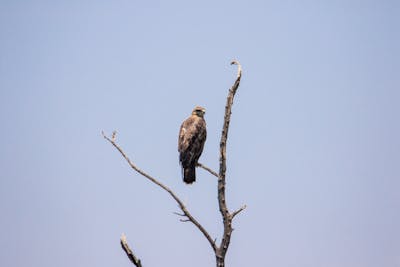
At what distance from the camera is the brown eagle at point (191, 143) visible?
37.7 feet

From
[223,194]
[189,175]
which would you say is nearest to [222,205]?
[223,194]

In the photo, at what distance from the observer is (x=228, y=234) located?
8.30 meters

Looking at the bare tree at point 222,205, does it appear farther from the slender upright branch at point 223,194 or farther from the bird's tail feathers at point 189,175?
the bird's tail feathers at point 189,175

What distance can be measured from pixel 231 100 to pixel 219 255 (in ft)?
7.72

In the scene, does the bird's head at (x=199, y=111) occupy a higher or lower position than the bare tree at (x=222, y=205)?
higher

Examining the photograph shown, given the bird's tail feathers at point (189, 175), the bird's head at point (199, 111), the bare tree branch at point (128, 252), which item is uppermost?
the bird's head at point (199, 111)

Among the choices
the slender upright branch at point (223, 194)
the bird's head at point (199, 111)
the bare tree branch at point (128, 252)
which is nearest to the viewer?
the bare tree branch at point (128, 252)

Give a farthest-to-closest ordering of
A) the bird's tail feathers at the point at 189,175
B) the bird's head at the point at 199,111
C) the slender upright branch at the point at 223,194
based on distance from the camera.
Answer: the bird's head at the point at 199,111 < the bird's tail feathers at the point at 189,175 < the slender upright branch at the point at 223,194

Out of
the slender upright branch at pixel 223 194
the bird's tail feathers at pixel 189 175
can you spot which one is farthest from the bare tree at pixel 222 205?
the bird's tail feathers at pixel 189 175

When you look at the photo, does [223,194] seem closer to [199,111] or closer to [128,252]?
[128,252]

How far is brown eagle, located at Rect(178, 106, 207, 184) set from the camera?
11492mm

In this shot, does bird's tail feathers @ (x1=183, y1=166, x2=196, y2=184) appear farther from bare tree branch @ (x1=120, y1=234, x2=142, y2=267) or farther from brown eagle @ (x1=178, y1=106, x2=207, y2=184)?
bare tree branch @ (x1=120, y1=234, x2=142, y2=267)

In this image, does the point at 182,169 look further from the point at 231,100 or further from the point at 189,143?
the point at 231,100

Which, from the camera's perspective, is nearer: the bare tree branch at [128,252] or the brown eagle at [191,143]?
the bare tree branch at [128,252]
